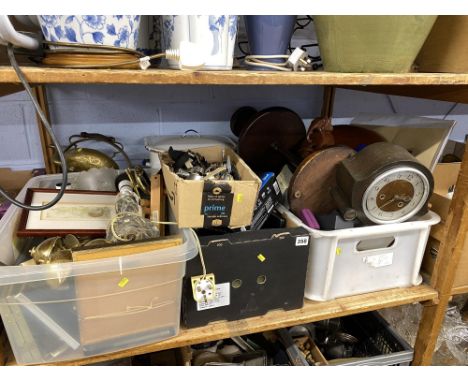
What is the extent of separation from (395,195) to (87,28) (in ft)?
2.44

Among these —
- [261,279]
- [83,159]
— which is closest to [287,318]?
[261,279]

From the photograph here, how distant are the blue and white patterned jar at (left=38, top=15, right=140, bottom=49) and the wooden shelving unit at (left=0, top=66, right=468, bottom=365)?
7cm

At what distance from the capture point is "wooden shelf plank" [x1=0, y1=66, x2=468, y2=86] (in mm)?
590

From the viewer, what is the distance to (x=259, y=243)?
2.63 ft

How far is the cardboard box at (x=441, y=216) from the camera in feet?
3.18

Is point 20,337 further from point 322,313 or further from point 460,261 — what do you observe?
point 460,261

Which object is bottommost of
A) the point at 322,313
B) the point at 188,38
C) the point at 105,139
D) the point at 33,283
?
the point at 322,313

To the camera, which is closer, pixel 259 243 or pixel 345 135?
pixel 259 243

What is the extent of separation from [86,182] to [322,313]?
73 cm

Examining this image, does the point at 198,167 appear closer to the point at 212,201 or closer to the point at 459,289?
the point at 212,201

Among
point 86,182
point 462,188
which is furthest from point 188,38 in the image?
point 462,188

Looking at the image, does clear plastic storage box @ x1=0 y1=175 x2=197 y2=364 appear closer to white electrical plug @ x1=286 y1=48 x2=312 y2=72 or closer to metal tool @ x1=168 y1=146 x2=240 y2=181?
metal tool @ x1=168 y1=146 x2=240 y2=181

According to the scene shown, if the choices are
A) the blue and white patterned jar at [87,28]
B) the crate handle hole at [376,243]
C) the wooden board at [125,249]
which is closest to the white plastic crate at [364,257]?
the crate handle hole at [376,243]

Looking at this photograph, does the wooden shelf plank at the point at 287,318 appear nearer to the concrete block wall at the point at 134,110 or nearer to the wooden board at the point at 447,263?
the wooden board at the point at 447,263
